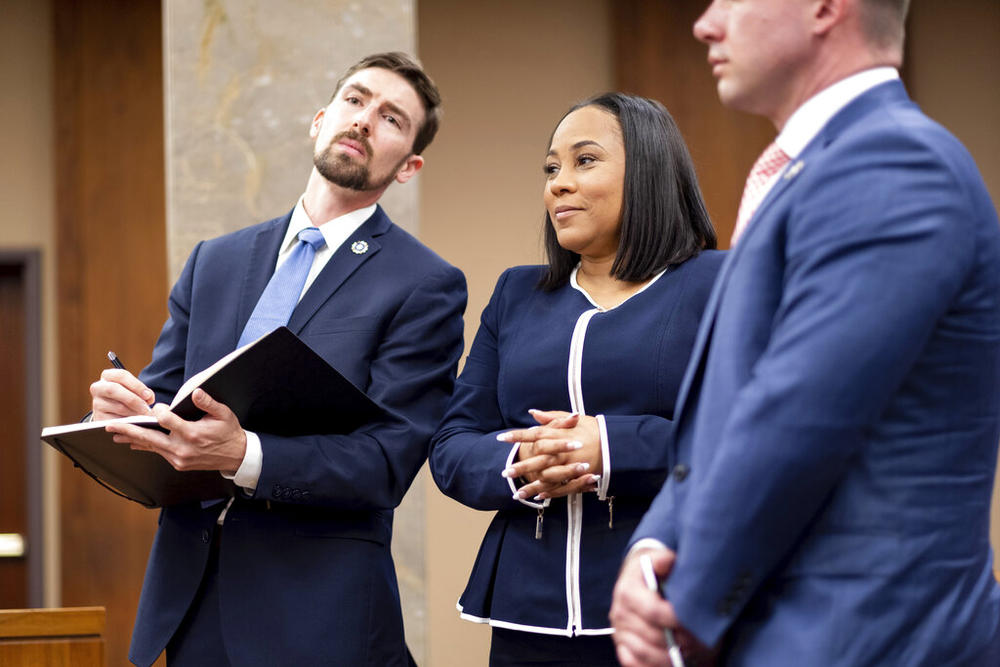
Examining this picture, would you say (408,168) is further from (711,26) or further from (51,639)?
(711,26)

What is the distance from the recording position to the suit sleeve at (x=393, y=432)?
2074mm

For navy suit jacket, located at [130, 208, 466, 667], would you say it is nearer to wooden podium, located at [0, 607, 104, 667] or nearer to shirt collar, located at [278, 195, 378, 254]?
shirt collar, located at [278, 195, 378, 254]

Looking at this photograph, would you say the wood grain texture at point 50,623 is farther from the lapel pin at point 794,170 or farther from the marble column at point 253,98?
the lapel pin at point 794,170

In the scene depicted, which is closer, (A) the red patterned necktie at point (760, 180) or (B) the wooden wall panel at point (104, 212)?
(A) the red patterned necktie at point (760, 180)

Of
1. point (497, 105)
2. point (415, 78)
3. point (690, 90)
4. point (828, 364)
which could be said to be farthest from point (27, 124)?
point (828, 364)

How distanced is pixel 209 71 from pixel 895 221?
2.56m

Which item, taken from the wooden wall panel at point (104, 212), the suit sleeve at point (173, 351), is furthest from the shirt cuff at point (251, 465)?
the wooden wall panel at point (104, 212)

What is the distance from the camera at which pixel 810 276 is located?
3.86 ft

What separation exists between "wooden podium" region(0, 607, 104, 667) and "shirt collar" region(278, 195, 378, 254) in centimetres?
89

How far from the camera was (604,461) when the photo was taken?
1.90 meters

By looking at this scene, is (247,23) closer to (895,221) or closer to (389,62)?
(389,62)

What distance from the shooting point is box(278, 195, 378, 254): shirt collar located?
8.07 feet

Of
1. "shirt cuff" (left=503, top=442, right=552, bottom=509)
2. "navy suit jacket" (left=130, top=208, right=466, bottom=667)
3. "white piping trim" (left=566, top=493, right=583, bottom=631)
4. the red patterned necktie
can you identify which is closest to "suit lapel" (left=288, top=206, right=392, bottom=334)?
"navy suit jacket" (left=130, top=208, right=466, bottom=667)

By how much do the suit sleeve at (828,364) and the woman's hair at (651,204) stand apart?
36.8 inches
